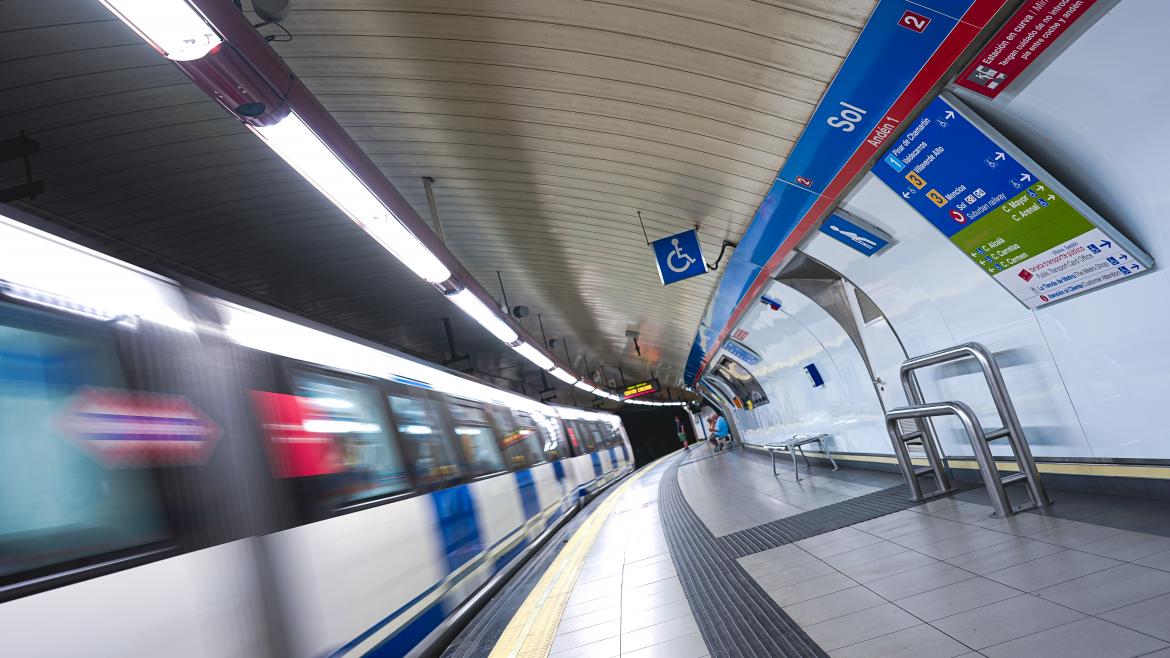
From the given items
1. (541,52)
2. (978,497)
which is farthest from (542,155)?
(978,497)

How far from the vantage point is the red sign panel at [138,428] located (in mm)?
2426

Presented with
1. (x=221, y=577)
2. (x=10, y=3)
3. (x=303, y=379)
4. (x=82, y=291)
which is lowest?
(x=221, y=577)

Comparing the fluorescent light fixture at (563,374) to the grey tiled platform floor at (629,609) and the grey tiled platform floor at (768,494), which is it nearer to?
the grey tiled platform floor at (768,494)

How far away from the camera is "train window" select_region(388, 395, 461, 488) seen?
16.7 feet

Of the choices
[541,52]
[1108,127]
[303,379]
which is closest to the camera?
[1108,127]

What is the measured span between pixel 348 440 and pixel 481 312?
304cm

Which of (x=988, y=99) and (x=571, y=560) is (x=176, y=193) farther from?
(x=988, y=99)

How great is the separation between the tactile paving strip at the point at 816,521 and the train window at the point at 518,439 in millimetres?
2997

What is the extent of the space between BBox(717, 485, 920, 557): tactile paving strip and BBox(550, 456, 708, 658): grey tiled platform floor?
0.67 meters

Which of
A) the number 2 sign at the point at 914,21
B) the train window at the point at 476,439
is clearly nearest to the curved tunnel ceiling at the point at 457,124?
the number 2 sign at the point at 914,21

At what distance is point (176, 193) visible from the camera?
6.01 meters

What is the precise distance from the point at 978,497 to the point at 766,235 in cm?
290

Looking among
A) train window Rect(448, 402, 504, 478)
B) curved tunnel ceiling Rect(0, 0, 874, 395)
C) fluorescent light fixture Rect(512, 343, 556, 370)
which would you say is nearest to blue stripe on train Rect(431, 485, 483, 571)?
train window Rect(448, 402, 504, 478)

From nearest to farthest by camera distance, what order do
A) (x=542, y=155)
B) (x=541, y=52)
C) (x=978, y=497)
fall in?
(x=541, y=52) < (x=978, y=497) < (x=542, y=155)
